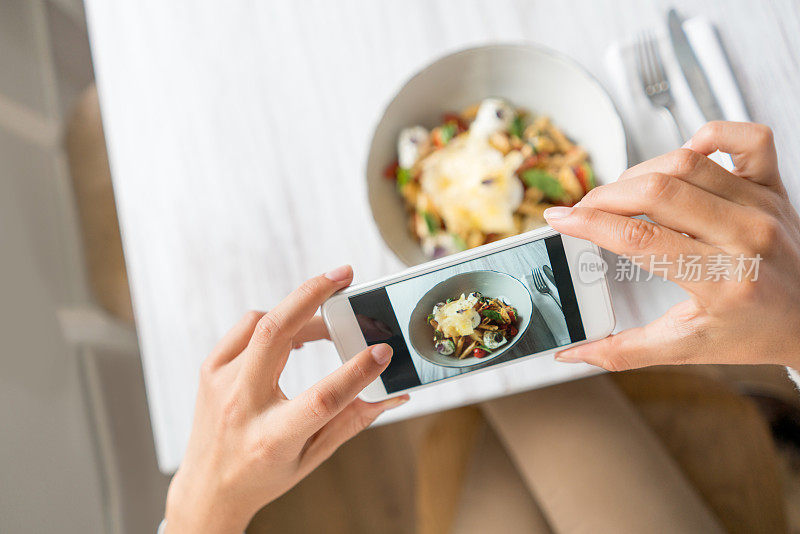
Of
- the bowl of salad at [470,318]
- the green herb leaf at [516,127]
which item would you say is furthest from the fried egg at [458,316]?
the green herb leaf at [516,127]

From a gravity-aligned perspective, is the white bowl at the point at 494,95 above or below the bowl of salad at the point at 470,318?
above

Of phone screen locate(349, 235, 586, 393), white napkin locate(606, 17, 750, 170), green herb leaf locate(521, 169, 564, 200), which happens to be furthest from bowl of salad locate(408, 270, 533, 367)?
white napkin locate(606, 17, 750, 170)

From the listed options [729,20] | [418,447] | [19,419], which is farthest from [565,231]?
[19,419]

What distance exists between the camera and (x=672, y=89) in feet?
2.10

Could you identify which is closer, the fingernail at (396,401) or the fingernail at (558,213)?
the fingernail at (558,213)

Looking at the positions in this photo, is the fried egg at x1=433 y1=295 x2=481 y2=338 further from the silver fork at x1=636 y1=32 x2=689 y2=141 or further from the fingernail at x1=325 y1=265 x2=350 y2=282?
the silver fork at x1=636 y1=32 x2=689 y2=141

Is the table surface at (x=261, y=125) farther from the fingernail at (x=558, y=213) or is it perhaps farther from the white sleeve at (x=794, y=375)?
the white sleeve at (x=794, y=375)

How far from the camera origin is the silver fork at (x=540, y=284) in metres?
0.52

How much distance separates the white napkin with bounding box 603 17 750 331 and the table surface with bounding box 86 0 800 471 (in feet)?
0.09

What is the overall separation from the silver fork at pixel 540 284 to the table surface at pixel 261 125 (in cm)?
19

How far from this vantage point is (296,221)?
70cm

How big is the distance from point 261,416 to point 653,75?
0.59 meters

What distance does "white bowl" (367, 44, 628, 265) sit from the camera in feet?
1.84

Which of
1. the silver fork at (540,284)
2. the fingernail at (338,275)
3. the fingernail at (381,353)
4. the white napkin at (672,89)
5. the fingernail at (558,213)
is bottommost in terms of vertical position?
the fingernail at (381,353)
